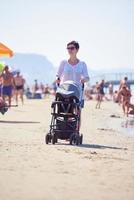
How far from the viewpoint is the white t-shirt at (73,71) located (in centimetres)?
971

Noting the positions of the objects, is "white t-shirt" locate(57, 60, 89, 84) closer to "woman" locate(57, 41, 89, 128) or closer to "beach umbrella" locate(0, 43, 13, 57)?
"woman" locate(57, 41, 89, 128)

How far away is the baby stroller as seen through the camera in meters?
9.22

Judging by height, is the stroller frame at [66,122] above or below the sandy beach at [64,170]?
above

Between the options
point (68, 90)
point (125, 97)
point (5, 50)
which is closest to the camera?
point (68, 90)

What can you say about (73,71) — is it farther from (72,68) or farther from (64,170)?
(64,170)

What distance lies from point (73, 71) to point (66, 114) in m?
0.83

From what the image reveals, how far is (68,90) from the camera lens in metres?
9.18

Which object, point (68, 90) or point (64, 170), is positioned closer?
point (64, 170)

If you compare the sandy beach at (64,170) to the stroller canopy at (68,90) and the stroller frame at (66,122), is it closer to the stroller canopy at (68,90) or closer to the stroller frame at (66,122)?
the stroller frame at (66,122)

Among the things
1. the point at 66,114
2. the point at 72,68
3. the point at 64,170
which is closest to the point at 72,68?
the point at 72,68

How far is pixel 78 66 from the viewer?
973 centimetres

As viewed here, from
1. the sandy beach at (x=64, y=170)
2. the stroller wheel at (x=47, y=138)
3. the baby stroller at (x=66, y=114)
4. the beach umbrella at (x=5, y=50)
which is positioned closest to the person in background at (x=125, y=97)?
the beach umbrella at (x=5, y=50)

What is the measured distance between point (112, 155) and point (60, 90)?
5.42 feet

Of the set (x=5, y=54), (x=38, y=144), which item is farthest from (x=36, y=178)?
(x=5, y=54)
